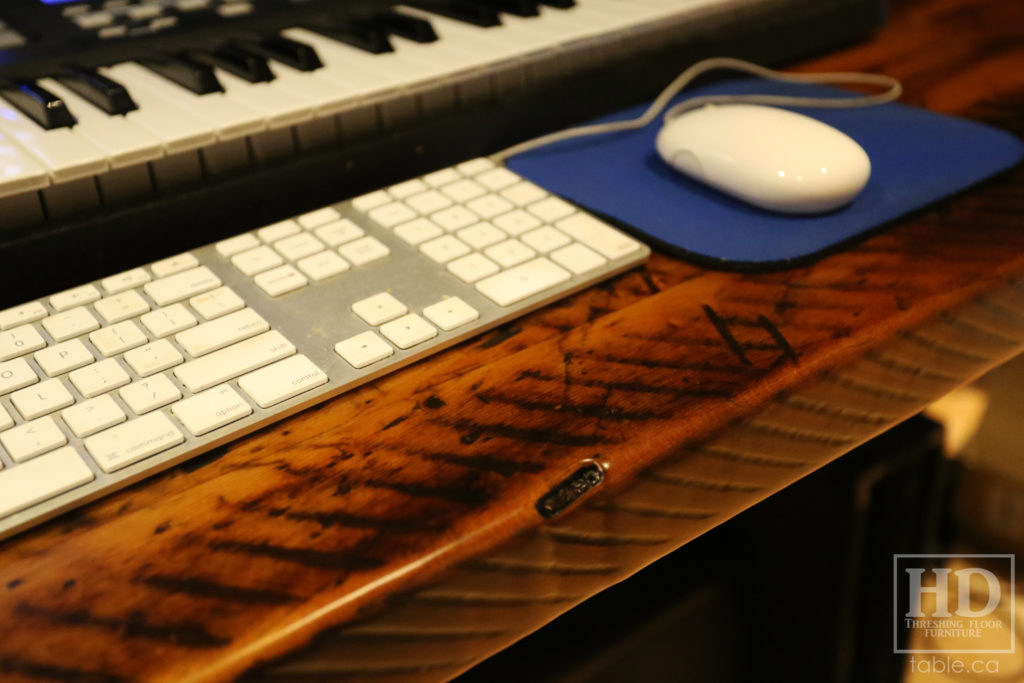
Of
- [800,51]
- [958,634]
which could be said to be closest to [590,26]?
[800,51]

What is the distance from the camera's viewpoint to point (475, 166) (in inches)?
19.4

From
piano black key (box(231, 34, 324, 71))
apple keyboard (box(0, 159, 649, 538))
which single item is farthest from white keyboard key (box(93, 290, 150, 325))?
piano black key (box(231, 34, 324, 71))

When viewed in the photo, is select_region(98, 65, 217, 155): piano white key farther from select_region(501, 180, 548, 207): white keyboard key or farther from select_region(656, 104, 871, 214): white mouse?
select_region(656, 104, 871, 214): white mouse

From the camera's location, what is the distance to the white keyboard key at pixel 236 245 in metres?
0.41

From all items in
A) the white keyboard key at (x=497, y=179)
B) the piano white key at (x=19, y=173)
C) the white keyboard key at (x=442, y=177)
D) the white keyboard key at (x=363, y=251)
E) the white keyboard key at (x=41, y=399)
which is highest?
the piano white key at (x=19, y=173)

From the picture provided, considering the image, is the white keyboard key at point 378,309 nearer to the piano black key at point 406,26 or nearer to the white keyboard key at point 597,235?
the white keyboard key at point 597,235

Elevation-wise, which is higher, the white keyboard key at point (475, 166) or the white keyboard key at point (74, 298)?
the white keyboard key at point (475, 166)

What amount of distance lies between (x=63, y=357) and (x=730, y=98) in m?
0.46

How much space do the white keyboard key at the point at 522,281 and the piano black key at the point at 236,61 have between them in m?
0.21

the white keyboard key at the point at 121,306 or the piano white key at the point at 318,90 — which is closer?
the white keyboard key at the point at 121,306

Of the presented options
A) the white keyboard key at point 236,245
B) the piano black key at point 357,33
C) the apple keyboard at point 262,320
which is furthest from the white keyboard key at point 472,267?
the piano black key at point 357,33

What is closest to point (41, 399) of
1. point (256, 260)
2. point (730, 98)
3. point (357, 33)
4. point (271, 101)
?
point (256, 260)

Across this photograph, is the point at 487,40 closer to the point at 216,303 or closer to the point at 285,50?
the point at 285,50

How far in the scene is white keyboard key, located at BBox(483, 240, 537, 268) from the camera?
399mm
